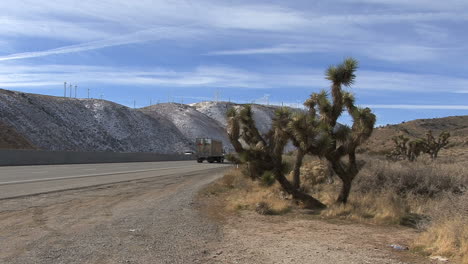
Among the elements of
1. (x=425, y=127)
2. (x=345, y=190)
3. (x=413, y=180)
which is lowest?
(x=345, y=190)

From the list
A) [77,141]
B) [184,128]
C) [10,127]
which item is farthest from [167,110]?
[10,127]

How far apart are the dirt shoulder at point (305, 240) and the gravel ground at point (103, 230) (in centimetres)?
49

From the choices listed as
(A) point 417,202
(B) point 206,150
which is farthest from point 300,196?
(B) point 206,150

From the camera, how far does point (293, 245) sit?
774cm

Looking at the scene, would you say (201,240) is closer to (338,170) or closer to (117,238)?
(117,238)

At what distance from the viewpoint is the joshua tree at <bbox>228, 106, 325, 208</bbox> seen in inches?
491

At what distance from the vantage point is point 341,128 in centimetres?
1206

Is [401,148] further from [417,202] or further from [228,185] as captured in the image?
[417,202]

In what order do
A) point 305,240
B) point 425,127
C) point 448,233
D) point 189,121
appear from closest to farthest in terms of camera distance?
point 448,233 → point 305,240 → point 425,127 → point 189,121

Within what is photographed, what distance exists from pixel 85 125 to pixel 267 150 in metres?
64.1

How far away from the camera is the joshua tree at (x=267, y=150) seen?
12.5 metres

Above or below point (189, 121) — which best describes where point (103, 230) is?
below

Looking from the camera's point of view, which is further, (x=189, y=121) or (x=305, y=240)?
(x=189, y=121)

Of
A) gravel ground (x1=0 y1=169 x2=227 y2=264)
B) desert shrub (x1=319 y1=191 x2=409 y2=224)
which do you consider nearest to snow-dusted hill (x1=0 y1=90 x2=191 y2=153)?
gravel ground (x1=0 y1=169 x2=227 y2=264)
